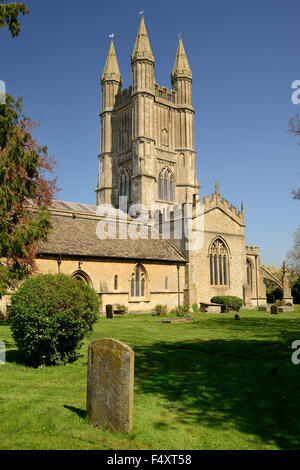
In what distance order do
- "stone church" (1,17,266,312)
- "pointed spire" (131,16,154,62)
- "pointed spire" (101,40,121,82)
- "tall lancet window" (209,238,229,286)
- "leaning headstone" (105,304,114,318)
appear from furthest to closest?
"pointed spire" (101,40,121,82)
"pointed spire" (131,16,154,62)
"tall lancet window" (209,238,229,286)
"stone church" (1,17,266,312)
"leaning headstone" (105,304,114,318)

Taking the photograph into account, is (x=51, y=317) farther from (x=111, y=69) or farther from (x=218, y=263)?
(x=111, y=69)

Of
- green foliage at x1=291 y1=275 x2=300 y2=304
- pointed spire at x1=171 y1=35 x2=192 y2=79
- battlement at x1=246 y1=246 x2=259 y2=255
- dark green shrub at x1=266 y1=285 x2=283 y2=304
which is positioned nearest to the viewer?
battlement at x1=246 y1=246 x2=259 y2=255

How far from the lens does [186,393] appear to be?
7.91 metres

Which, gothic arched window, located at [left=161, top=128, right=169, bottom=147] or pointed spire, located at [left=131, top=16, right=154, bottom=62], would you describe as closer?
pointed spire, located at [left=131, top=16, right=154, bottom=62]

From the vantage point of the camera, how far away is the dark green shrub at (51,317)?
31.4 ft

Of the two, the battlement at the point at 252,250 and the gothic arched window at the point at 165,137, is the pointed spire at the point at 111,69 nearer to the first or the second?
the gothic arched window at the point at 165,137

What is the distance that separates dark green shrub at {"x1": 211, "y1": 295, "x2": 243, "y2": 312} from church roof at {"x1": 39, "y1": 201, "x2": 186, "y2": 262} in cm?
484

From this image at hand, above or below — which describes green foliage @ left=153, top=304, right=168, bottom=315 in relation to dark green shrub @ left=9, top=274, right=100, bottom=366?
below

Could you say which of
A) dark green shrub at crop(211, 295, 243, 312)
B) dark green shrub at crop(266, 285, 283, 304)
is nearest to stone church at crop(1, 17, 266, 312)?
dark green shrub at crop(211, 295, 243, 312)

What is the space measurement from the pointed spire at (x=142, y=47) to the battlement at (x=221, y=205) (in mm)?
28885

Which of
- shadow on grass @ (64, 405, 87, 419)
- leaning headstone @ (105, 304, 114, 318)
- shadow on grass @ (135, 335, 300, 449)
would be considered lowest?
Answer: shadow on grass @ (135, 335, 300, 449)

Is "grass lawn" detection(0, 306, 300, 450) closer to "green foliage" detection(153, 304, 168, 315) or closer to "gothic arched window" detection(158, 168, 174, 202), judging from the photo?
"green foliage" detection(153, 304, 168, 315)

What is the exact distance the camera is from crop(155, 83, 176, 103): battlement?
Answer: 189ft
